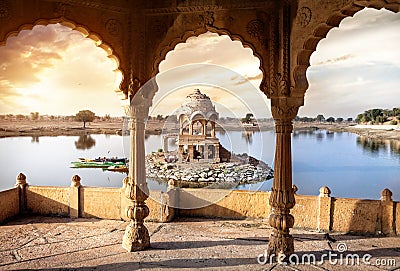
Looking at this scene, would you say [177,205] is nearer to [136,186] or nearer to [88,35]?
[136,186]

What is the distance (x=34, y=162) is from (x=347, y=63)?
542 inches

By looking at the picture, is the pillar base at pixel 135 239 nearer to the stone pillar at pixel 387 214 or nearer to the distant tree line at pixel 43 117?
the stone pillar at pixel 387 214

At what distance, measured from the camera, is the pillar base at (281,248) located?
4754mm

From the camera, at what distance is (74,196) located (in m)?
7.12

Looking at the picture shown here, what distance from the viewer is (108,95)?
1466cm

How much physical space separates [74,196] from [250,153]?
326 inches

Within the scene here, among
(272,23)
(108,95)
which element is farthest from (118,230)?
(108,95)

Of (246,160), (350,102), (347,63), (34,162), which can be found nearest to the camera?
(347,63)

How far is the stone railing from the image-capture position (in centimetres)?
628

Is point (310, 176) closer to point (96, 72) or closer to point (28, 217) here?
point (96, 72)

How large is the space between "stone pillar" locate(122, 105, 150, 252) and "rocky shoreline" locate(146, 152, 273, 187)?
14988 millimetres

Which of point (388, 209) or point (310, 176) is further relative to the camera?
point (310, 176)

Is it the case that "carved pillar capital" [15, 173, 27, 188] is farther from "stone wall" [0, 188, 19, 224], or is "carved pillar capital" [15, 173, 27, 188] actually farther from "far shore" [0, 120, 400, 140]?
"far shore" [0, 120, 400, 140]
